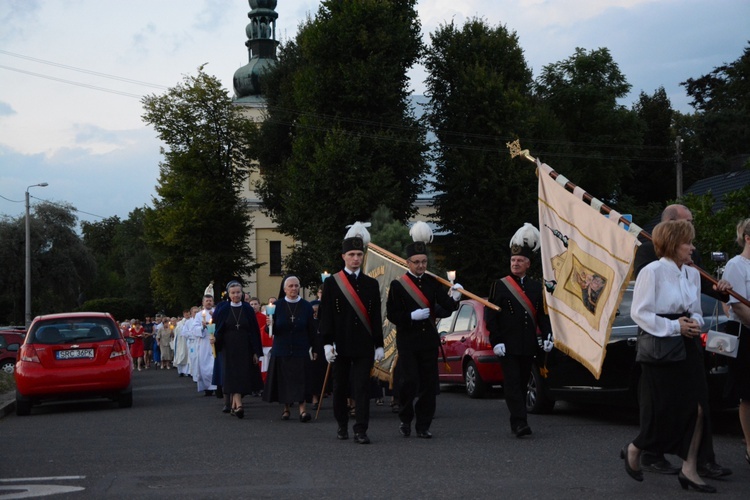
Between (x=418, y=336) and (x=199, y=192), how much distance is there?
148ft

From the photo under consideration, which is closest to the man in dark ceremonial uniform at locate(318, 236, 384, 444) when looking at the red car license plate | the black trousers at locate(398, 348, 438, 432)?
the black trousers at locate(398, 348, 438, 432)

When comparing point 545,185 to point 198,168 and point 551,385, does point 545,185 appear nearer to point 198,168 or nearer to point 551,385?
point 551,385

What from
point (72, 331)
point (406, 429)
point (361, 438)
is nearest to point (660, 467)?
point (361, 438)

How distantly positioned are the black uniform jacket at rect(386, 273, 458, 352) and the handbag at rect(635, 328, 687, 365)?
407 cm

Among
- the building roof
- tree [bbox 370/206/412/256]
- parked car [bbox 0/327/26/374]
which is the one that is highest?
the building roof

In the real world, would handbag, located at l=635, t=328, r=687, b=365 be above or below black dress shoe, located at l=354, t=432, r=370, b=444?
above

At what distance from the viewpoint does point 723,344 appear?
25.9 feet

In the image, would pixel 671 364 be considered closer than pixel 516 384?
Yes

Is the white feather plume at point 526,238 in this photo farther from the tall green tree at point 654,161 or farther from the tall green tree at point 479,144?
the tall green tree at point 654,161

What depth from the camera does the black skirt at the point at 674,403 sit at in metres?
7.43

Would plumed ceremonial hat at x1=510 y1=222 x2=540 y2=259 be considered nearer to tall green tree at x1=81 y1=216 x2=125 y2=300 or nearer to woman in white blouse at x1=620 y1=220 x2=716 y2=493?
woman in white blouse at x1=620 y1=220 x2=716 y2=493

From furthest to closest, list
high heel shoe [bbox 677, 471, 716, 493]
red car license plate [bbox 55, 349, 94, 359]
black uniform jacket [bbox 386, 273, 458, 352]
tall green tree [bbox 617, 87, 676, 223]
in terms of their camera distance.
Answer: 1. tall green tree [bbox 617, 87, 676, 223]
2. red car license plate [bbox 55, 349, 94, 359]
3. black uniform jacket [bbox 386, 273, 458, 352]
4. high heel shoe [bbox 677, 471, 716, 493]

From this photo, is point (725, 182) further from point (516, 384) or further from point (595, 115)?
point (516, 384)

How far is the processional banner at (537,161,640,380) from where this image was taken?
938 cm
